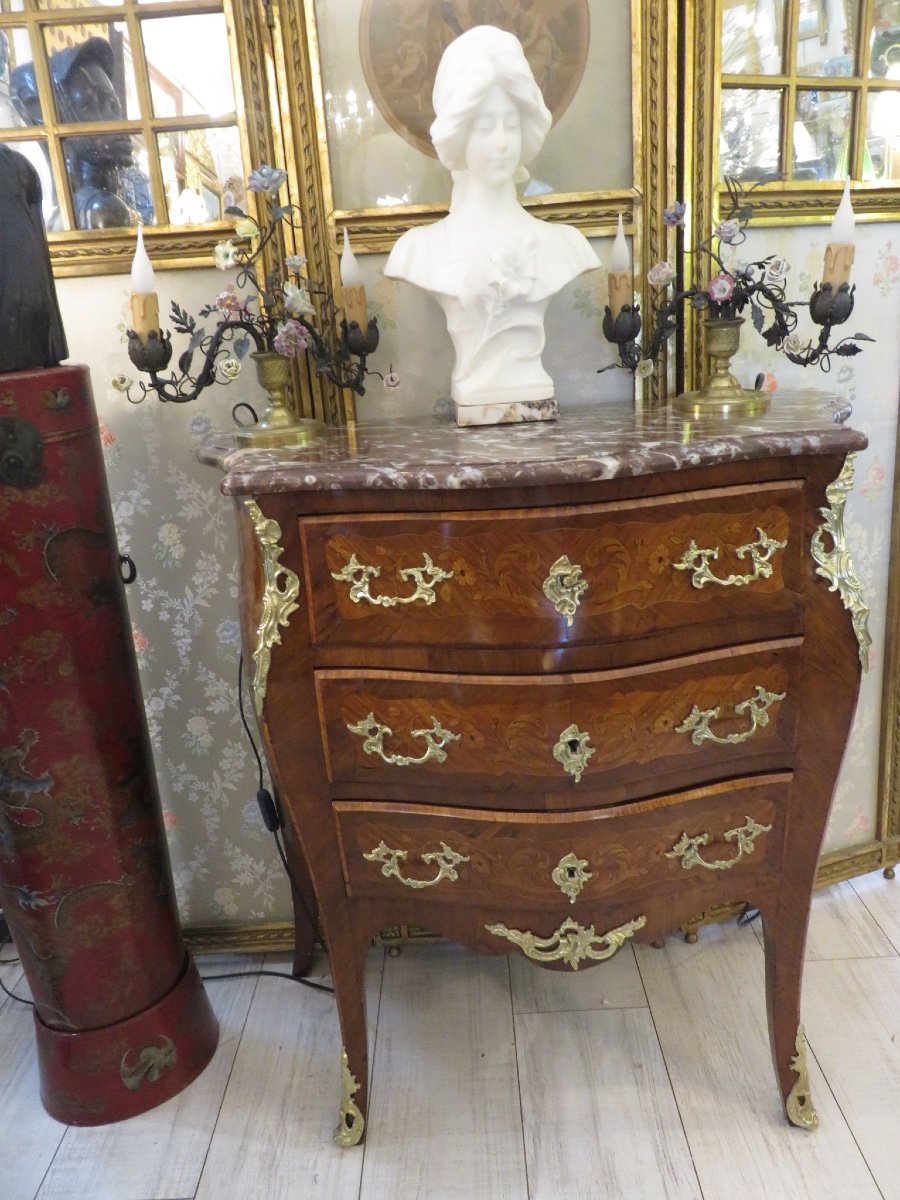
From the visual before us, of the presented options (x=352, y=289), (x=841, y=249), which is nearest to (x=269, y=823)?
(x=352, y=289)

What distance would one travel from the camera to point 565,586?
100 centimetres

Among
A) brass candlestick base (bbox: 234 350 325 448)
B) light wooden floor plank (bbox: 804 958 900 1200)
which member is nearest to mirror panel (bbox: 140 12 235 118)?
brass candlestick base (bbox: 234 350 325 448)

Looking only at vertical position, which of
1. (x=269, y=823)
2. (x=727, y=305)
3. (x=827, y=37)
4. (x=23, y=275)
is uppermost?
(x=827, y=37)

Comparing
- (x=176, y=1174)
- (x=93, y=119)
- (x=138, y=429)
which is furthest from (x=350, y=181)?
(x=176, y=1174)

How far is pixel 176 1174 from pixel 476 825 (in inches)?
28.5

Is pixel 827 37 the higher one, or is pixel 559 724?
pixel 827 37

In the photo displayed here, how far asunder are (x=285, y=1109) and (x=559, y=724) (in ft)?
2.74

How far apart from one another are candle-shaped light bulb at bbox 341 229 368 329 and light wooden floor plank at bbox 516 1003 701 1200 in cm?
124

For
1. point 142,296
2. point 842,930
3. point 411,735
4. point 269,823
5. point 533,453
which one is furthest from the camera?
point 842,930

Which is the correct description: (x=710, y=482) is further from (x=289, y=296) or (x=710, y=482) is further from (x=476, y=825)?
(x=289, y=296)

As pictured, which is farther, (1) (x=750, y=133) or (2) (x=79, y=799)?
(1) (x=750, y=133)

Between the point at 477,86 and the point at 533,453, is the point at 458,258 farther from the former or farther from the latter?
the point at 533,453

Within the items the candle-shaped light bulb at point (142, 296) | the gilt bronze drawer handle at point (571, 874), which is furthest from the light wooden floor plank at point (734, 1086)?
the candle-shaped light bulb at point (142, 296)

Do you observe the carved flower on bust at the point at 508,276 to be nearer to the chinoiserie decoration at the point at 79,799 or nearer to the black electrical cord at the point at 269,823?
the chinoiserie decoration at the point at 79,799
